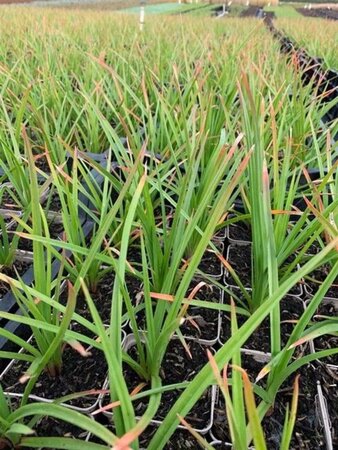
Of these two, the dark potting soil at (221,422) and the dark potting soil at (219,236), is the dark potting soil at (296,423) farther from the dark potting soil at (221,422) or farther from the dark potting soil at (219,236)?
the dark potting soil at (219,236)

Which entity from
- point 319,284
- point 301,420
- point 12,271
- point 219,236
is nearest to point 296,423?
point 301,420

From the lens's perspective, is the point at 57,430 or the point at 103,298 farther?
the point at 103,298

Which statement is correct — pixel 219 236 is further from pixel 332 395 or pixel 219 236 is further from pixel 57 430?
pixel 57 430

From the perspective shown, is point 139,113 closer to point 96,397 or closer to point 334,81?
point 96,397

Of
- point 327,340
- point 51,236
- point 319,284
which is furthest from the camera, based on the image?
point 51,236

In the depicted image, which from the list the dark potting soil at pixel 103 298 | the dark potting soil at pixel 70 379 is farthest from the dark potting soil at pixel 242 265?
the dark potting soil at pixel 70 379

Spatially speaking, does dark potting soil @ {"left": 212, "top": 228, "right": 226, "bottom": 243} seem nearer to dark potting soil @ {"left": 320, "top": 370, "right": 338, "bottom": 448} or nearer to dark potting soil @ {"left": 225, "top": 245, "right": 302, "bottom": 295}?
dark potting soil @ {"left": 225, "top": 245, "right": 302, "bottom": 295}

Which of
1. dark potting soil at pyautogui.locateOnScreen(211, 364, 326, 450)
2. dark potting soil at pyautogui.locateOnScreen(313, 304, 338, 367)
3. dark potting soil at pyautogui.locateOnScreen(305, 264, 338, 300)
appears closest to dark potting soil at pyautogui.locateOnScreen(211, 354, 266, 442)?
dark potting soil at pyautogui.locateOnScreen(211, 364, 326, 450)

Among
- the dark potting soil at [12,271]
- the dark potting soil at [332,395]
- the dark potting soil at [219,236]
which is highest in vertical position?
the dark potting soil at [219,236]
